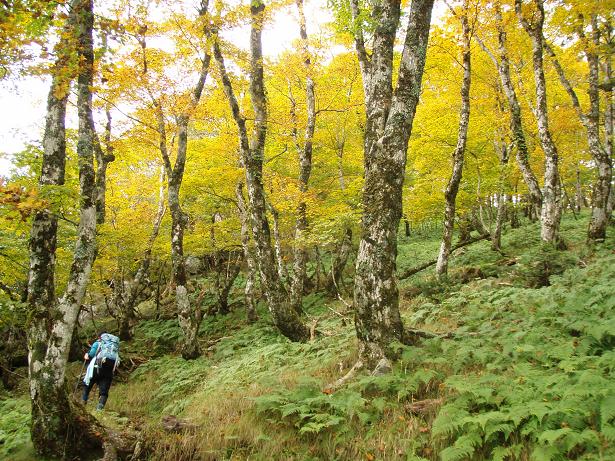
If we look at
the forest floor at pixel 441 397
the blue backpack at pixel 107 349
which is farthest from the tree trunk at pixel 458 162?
the blue backpack at pixel 107 349

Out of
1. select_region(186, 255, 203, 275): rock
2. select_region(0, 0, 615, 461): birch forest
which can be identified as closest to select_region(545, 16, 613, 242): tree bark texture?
select_region(0, 0, 615, 461): birch forest

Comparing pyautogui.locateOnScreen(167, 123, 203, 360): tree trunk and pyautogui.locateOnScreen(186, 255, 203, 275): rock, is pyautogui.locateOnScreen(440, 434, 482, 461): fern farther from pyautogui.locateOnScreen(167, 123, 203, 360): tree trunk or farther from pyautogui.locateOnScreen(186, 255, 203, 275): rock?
pyautogui.locateOnScreen(186, 255, 203, 275): rock

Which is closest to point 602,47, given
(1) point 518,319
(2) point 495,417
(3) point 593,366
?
(1) point 518,319

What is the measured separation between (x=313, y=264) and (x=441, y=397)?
61.5 feet

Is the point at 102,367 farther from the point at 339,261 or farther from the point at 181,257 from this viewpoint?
the point at 339,261

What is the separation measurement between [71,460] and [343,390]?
3524 mm

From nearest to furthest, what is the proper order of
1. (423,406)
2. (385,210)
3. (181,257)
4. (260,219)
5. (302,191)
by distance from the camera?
(423,406), (385,210), (260,219), (181,257), (302,191)

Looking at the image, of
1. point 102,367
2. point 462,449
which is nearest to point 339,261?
point 102,367

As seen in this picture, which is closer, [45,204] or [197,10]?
[45,204]

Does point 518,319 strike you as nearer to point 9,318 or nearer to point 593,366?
point 593,366

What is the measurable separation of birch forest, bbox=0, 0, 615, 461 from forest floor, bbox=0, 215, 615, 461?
3 centimetres

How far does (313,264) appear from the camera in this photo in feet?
76.0

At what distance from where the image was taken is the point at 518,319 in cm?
650

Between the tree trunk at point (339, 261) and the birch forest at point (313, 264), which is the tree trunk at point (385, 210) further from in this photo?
the tree trunk at point (339, 261)
